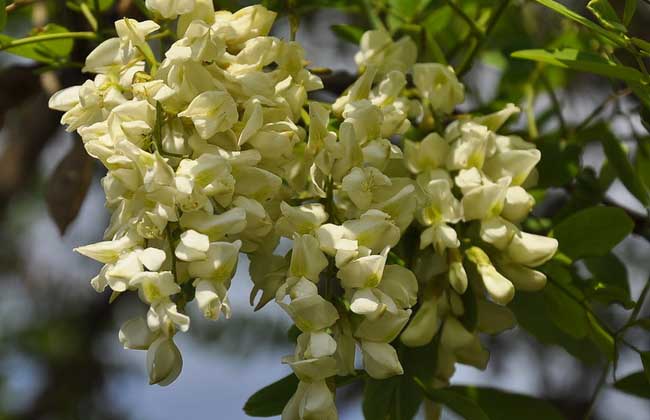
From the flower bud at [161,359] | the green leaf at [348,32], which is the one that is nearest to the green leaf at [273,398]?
the flower bud at [161,359]

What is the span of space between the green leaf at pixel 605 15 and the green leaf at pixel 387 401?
266mm

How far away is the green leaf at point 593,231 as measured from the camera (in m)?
0.71

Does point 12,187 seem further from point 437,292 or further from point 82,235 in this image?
point 437,292

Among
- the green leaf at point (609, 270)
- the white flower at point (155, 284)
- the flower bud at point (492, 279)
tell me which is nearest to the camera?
the white flower at point (155, 284)

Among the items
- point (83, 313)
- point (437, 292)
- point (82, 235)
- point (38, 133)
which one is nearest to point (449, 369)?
point (437, 292)

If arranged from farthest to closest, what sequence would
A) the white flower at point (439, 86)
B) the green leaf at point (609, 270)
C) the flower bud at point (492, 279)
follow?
the green leaf at point (609, 270) < the white flower at point (439, 86) < the flower bud at point (492, 279)

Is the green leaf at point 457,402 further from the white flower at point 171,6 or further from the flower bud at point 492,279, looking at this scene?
the white flower at point 171,6

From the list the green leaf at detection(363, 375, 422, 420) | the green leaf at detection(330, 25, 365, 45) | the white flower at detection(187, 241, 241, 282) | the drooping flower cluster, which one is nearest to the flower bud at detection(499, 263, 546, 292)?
the drooping flower cluster

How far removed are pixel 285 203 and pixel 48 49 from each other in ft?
1.06

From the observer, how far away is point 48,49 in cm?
81

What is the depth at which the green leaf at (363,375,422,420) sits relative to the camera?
678mm

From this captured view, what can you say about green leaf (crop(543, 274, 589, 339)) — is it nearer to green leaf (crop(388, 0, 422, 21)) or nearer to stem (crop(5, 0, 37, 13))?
green leaf (crop(388, 0, 422, 21))

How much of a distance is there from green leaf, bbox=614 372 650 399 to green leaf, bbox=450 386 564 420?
5cm

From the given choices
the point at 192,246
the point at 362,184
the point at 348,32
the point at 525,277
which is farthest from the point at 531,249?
the point at 348,32
